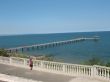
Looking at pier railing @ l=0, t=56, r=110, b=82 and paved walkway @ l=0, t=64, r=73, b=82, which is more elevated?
pier railing @ l=0, t=56, r=110, b=82

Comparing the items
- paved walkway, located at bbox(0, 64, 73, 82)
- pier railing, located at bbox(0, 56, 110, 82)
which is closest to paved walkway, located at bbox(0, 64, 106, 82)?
paved walkway, located at bbox(0, 64, 73, 82)

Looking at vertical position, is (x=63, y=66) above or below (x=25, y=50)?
above

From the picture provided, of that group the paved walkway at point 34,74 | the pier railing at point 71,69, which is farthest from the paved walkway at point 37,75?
the pier railing at point 71,69

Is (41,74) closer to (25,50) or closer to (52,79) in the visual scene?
(52,79)

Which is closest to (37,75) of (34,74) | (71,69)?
(34,74)

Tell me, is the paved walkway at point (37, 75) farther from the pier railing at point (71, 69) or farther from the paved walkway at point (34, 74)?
the pier railing at point (71, 69)

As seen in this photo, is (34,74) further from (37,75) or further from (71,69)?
(71,69)

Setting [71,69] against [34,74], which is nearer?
[71,69]

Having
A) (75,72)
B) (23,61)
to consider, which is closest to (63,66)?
(75,72)

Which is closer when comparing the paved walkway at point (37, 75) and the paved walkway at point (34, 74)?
the paved walkway at point (37, 75)

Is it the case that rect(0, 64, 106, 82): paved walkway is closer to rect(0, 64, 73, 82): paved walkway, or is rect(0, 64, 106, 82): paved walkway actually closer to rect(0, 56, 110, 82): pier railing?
rect(0, 64, 73, 82): paved walkway

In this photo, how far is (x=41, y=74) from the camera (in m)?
15.1

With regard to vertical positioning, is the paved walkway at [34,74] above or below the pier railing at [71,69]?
below

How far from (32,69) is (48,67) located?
136 cm
